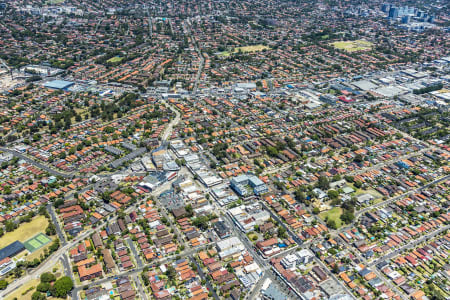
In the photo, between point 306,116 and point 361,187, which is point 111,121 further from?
point 361,187

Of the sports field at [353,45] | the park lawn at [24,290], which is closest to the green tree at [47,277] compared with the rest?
the park lawn at [24,290]

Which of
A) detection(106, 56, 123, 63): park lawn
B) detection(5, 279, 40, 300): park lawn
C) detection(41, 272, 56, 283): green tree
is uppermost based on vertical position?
detection(106, 56, 123, 63): park lawn

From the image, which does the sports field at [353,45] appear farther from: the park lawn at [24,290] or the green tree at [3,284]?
the green tree at [3,284]

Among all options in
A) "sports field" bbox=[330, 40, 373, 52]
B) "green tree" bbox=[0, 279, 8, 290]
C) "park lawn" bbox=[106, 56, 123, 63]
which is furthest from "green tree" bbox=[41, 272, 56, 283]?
"sports field" bbox=[330, 40, 373, 52]

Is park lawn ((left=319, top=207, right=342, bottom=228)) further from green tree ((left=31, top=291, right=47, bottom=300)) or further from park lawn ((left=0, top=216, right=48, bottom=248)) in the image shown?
park lawn ((left=0, top=216, right=48, bottom=248))

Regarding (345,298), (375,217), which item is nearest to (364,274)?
(345,298)

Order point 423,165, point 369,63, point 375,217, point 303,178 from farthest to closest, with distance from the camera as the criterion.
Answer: point 369,63 < point 423,165 < point 303,178 < point 375,217
